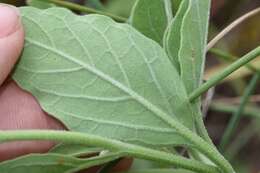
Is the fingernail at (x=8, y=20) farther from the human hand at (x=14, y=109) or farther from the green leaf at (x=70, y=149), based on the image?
the green leaf at (x=70, y=149)

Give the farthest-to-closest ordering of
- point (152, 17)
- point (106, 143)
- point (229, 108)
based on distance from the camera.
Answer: point (229, 108), point (152, 17), point (106, 143)

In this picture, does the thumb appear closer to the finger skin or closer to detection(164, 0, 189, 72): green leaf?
the finger skin

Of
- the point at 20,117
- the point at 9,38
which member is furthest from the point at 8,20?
the point at 20,117

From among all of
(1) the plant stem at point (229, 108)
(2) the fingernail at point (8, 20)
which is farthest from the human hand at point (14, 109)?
(1) the plant stem at point (229, 108)

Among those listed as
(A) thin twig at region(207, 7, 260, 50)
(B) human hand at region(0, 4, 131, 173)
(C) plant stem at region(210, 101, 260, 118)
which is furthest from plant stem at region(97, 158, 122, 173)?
(C) plant stem at region(210, 101, 260, 118)

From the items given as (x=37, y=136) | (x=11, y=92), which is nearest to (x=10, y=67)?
(x=11, y=92)

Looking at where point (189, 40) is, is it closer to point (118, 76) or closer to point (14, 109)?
point (118, 76)
